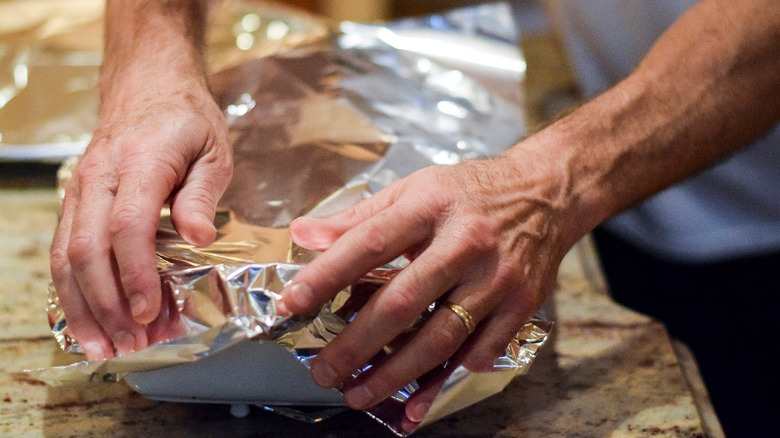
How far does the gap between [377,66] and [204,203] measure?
0.42m

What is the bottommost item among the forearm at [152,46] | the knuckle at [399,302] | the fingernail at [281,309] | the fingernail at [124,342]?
the fingernail at [124,342]

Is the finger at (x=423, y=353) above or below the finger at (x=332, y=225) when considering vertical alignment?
below

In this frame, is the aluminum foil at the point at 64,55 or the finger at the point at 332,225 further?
the aluminum foil at the point at 64,55

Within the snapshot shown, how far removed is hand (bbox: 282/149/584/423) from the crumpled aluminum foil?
0.02 m

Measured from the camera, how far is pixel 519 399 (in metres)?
0.58

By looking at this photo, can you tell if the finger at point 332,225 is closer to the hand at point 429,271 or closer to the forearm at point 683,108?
the hand at point 429,271

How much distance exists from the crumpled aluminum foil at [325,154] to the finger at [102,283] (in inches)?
1.0

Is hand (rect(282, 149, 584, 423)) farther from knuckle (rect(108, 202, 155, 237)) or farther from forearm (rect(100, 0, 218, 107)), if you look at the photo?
forearm (rect(100, 0, 218, 107))

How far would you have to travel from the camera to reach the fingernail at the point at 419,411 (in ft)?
1.58

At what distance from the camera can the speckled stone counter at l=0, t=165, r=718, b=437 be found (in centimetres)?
54

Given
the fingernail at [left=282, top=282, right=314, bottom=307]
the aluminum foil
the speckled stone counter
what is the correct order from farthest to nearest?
the aluminum foil, the speckled stone counter, the fingernail at [left=282, top=282, right=314, bottom=307]

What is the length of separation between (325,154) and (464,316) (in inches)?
11.0

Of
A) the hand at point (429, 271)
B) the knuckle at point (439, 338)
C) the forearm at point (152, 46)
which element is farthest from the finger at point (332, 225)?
the forearm at point (152, 46)

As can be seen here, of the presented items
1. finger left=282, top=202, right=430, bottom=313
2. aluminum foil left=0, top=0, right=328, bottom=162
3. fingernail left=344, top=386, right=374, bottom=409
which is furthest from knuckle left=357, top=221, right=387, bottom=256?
aluminum foil left=0, top=0, right=328, bottom=162
